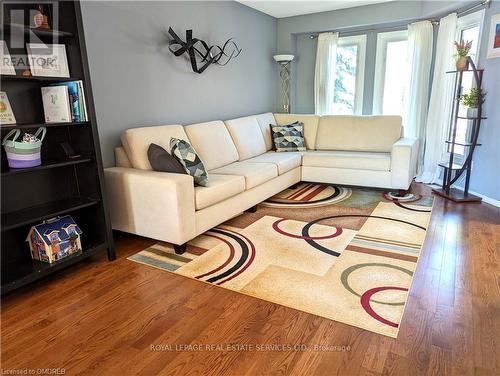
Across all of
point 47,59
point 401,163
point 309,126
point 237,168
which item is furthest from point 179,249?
point 309,126

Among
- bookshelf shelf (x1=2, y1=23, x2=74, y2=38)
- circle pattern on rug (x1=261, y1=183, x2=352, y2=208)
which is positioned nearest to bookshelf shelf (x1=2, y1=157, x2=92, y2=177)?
Result: bookshelf shelf (x1=2, y1=23, x2=74, y2=38)

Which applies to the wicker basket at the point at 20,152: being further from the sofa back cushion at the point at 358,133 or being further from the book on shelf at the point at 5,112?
the sofa back cushion at the point at 358,133

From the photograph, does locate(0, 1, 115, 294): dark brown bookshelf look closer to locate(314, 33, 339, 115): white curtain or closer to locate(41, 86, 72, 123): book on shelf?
locate(41, 86, 72, 123): book on shelf

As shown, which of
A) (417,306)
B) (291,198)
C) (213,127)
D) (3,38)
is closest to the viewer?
(417,306)

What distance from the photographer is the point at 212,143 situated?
3641mm

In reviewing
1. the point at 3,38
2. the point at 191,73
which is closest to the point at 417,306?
the point at 3,38

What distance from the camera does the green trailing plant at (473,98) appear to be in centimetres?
369

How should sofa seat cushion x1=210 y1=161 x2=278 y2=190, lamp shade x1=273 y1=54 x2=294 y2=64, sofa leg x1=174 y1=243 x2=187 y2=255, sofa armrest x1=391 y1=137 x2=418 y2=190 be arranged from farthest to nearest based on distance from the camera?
lamp shade x1=273 y1=54 x2=294 y2=64, sofa armrest x1=391 y1=137 x2=418 y2=190, sofa seat cushion x1=210 y1=161 x2=278 y2=190, sofa leg x1=174 y1=243 x2=187 y2=255

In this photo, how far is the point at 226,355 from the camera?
162 centimetres

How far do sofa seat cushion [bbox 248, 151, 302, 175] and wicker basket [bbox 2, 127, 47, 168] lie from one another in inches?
88.4

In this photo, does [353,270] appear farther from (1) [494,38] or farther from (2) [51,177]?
(1) [494,38]

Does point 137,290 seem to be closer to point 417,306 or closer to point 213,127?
point 417,306

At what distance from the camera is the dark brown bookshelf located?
6.96 feet

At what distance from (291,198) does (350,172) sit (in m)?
0.79
